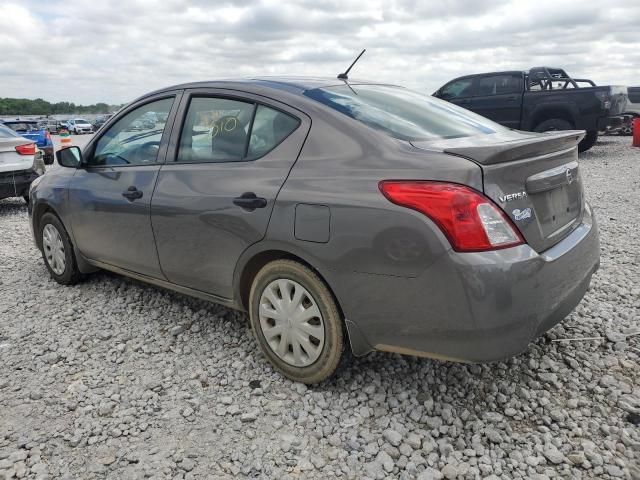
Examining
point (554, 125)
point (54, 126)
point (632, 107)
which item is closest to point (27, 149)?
point (554, 125)

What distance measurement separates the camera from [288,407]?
8.93 ft

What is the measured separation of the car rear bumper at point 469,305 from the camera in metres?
2.19

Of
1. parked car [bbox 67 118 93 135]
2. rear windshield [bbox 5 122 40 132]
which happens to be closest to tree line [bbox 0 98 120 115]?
parked car [bbox 67 118 93 135]

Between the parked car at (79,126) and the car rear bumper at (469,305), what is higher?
the parked car at (79,126)

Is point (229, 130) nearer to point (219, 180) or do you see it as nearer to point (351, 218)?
point (219, 180)

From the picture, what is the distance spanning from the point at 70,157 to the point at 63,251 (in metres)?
0.80

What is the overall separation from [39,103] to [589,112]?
89.4 metres

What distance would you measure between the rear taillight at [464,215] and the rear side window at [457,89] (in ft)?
37.4

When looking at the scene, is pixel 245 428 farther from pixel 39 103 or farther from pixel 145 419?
pixel 39 103

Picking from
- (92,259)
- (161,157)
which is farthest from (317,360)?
(92,259)

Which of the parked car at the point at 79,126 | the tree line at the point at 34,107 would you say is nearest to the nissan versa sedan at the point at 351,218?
the parked car at the point at 79,126

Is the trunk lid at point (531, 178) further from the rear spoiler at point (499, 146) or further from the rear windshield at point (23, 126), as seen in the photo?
the rear windshield at point (23, 126)

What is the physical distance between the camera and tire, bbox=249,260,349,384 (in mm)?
2641

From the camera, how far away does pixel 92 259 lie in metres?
4.18
